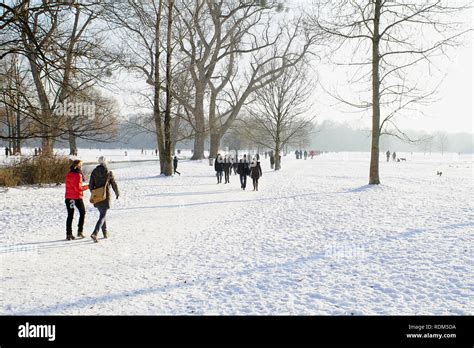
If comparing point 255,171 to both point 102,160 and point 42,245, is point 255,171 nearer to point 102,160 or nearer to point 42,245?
point 102,160

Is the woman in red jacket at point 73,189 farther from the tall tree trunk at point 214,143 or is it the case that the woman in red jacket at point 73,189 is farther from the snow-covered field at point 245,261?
the tall tree trunk at point 214,143

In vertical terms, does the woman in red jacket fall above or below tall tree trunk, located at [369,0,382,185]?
below

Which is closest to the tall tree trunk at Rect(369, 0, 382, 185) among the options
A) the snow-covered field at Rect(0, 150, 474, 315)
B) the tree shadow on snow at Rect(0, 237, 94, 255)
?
the snow-covered field at Rect(0, 150, 474, 315)

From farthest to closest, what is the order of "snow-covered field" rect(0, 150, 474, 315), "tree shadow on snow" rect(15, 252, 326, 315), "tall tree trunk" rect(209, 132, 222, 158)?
"tall tree trunk" rect(209, 132, 222, 158) → "snow-covered field" rect(0, 150, 474, 315) → "tree shadow on snow" rect(15, 252, 326, 315)

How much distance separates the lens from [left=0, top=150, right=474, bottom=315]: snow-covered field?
3.85m

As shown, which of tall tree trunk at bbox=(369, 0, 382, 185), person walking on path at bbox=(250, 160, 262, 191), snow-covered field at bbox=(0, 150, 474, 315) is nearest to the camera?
snow-covered field at bbox=(0, 150, 474, 315)

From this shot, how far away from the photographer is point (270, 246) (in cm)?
636

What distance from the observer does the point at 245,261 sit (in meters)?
5.47

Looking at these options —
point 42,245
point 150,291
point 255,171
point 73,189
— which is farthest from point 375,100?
point 42,245

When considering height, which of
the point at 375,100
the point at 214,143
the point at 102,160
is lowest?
the point at 102,160

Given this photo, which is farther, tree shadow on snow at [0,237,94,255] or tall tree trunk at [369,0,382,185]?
tall tree trunk at [369,0,382,185]

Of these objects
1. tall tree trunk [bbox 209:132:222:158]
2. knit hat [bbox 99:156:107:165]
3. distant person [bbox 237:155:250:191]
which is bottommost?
distant person [bbox 237:155:250:191]

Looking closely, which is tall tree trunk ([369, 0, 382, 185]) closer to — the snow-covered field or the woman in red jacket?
the snow-covered field
